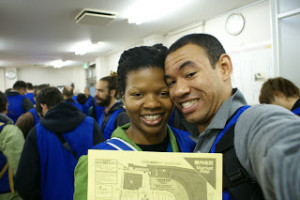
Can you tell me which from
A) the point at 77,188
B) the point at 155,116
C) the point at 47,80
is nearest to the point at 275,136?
the point at 155,116

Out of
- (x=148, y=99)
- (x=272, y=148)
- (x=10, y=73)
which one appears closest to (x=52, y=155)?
(x=148, y=99)

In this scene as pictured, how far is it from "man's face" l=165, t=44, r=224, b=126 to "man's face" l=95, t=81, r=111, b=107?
231 centimetres

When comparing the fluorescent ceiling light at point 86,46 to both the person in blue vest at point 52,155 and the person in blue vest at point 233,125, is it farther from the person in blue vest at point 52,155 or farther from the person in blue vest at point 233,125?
the person in blue vest at point 233,125

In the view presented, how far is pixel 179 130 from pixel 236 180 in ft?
2.16

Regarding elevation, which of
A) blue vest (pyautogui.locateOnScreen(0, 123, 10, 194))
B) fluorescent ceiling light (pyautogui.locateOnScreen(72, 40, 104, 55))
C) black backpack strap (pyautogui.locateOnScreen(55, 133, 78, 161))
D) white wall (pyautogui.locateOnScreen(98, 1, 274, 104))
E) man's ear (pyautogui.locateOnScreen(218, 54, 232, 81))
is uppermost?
fluorescent ceiling light (pyautogui.locateOnScreen(72, 40, 104, 55))

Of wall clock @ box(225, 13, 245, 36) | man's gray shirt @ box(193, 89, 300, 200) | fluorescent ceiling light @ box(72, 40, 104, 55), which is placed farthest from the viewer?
fluorescent ceiling light @ box(72, 40, 104, 55)

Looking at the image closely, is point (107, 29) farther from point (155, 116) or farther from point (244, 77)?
point (155, 116)

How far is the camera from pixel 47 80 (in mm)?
13125

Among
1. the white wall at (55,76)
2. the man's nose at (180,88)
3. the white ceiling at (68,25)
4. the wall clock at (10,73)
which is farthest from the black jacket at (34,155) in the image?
the wall clock at (10,73)

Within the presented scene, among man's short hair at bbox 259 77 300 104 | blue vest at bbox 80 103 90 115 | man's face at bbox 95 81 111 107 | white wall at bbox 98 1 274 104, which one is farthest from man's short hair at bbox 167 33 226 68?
blue vest at bbox 80 103 90 115

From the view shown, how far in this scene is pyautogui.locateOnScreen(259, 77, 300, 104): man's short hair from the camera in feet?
7.35

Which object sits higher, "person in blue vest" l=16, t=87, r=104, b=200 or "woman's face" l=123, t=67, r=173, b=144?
"woman's face" l=123, t=67, r=173, b=144

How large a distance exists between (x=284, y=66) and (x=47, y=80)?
12.7 meters

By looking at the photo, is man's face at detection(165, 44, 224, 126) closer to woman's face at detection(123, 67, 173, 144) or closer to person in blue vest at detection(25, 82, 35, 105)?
woman's face at detection(123, 67, 173, 144)
